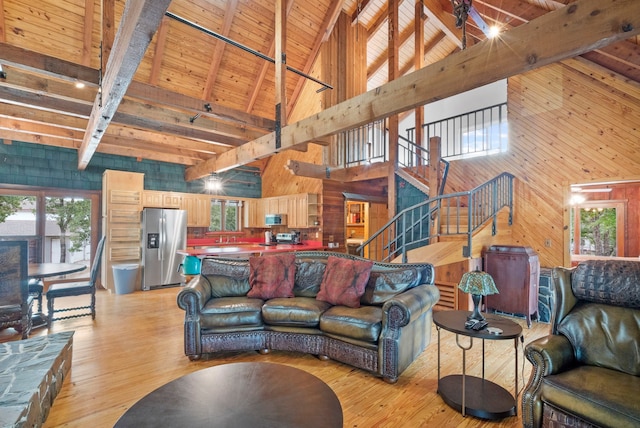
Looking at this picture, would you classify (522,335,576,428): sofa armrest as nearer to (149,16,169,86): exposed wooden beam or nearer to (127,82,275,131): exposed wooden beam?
(127,82,275,131): exposed wooden beam

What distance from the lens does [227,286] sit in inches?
148

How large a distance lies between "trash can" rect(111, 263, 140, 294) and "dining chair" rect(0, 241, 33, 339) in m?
2.93

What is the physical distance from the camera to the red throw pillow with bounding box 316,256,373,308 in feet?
10.8

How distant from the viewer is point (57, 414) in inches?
89.9

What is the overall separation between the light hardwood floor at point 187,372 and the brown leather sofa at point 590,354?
21.8 inches

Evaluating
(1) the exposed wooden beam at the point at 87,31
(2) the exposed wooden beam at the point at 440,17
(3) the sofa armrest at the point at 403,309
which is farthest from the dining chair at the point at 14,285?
(2) the exposed wooden beam at the point at 440,17

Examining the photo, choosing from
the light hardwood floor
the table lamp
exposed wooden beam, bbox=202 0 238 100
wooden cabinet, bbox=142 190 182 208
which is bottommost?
the light hardwood floor

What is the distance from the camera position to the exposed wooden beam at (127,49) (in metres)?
1.92

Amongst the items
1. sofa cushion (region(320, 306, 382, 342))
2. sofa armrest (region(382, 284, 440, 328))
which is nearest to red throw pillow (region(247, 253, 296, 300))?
sofa cushion (region(320, 306, 382, 342))

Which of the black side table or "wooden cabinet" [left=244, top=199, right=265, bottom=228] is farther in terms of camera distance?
"wooden cabinet" [left=244, top=199, right=265, bottom=228]

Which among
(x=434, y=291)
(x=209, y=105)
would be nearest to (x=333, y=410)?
(x=434, y=291)

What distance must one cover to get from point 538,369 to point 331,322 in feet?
5.43

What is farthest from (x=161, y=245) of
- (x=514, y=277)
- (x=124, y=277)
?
(x=514, y=277)

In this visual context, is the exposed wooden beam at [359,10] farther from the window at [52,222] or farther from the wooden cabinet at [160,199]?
the window at [52,222]
